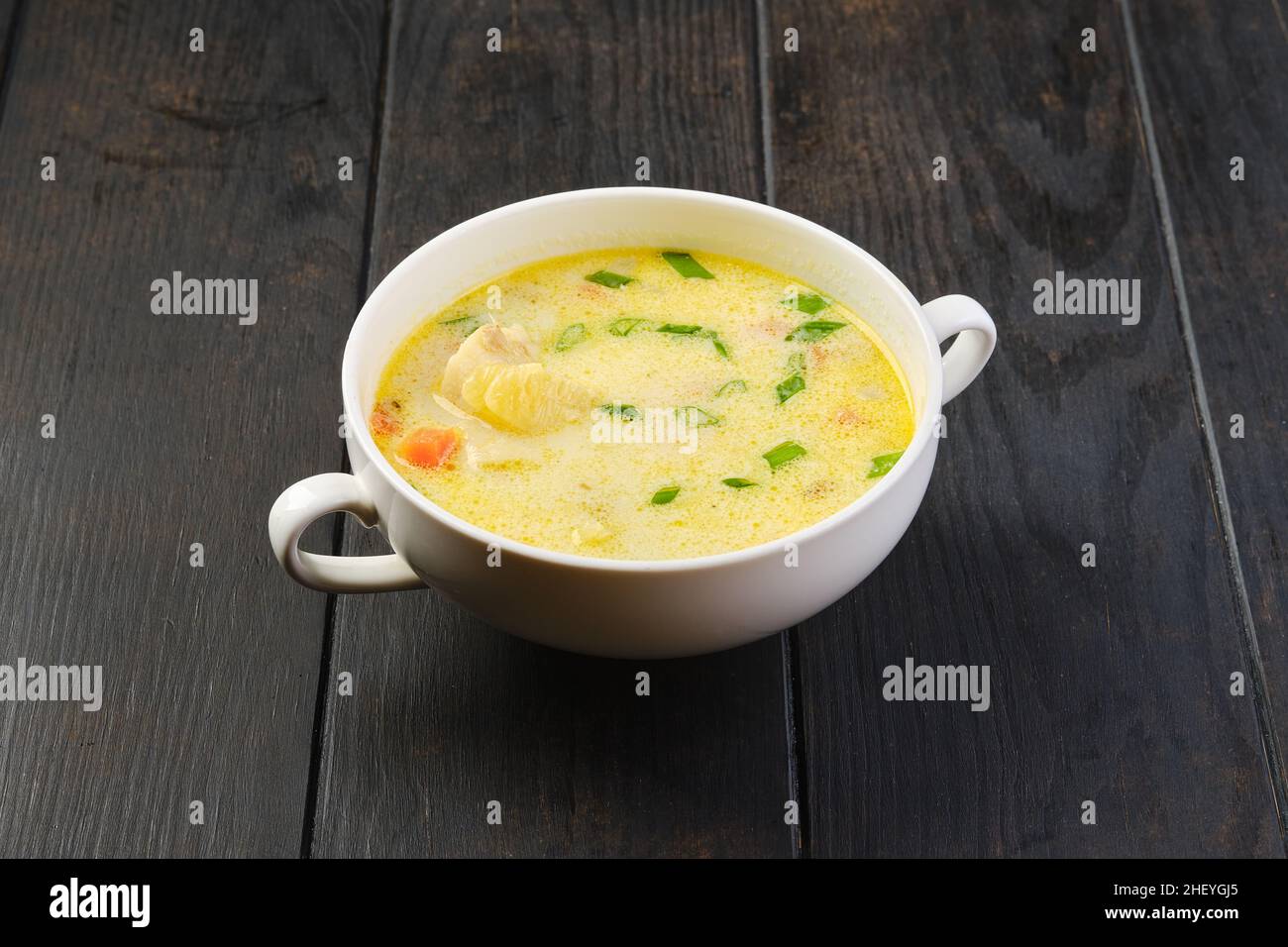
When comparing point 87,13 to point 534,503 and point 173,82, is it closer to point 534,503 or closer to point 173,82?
point 173,82

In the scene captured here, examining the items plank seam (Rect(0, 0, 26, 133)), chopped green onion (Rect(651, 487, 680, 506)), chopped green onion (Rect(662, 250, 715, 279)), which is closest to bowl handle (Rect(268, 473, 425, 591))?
chopped green onion (Rect(651, 487, 680, 506))

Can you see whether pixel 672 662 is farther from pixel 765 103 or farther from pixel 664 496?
pixel 765 103

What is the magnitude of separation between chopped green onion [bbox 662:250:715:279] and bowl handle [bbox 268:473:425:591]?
48cm

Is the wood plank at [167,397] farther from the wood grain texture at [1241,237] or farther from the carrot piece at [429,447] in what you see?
the wood grain texture at [1241,237]

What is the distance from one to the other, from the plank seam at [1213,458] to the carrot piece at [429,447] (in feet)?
2.79

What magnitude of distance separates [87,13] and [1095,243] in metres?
1.53

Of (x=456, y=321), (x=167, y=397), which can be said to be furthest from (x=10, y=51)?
(x=456, y=321)

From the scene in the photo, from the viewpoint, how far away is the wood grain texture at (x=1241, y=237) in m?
1.76

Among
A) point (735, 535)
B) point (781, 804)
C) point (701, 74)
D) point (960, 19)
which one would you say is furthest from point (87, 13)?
point (781, 804)

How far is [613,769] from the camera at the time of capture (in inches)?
60.9

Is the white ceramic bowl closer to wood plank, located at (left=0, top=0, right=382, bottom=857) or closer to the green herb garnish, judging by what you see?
the green herb garnish

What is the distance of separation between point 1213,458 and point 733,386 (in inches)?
23.9

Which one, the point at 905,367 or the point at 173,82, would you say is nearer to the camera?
the point at 905,367

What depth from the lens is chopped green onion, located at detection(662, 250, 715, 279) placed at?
70.2 inches
